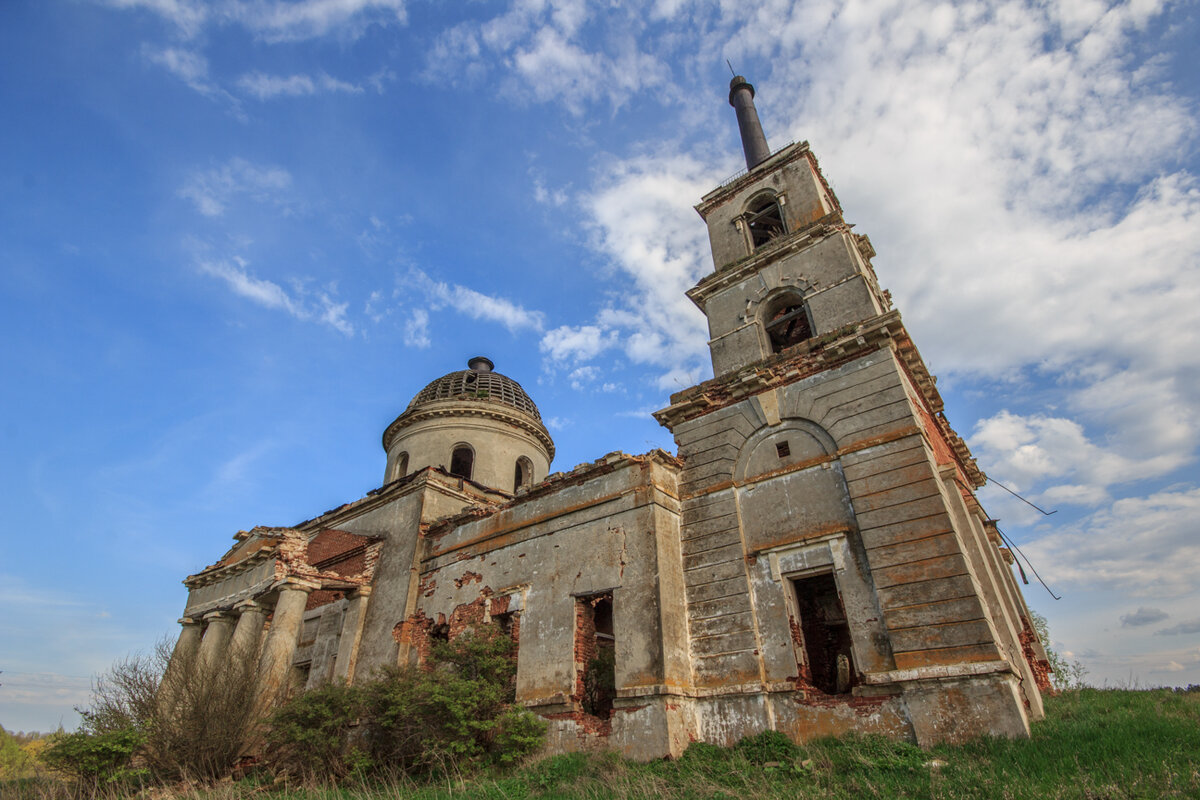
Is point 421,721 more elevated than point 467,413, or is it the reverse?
point 467,413

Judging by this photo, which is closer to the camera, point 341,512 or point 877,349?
point 877,349

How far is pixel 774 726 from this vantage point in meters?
9.48

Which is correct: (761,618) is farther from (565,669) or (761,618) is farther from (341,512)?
(341,512)

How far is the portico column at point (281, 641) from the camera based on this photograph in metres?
14.0

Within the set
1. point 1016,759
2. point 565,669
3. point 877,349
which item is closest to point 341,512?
point 565,669

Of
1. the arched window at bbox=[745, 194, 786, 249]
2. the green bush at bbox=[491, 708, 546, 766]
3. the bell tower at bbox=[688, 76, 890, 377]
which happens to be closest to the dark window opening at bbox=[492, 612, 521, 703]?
the green bush at bbox=[491, 708, 546, 766]

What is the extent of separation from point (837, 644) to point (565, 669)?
4.96m

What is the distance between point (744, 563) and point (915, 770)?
424 cm

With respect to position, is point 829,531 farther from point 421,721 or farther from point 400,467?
point 400,467

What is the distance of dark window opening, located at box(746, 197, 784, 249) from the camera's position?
16.4 metres

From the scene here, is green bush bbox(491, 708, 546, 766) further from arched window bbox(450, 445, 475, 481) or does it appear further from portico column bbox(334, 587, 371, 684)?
arched window bbox(450, 445, 475, 481)

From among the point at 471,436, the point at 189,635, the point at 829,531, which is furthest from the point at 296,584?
the point at 829,531

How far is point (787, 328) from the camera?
14.6 metres

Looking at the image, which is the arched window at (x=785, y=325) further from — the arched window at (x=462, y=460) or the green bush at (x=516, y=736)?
the arched window at (x=462, y=460)
